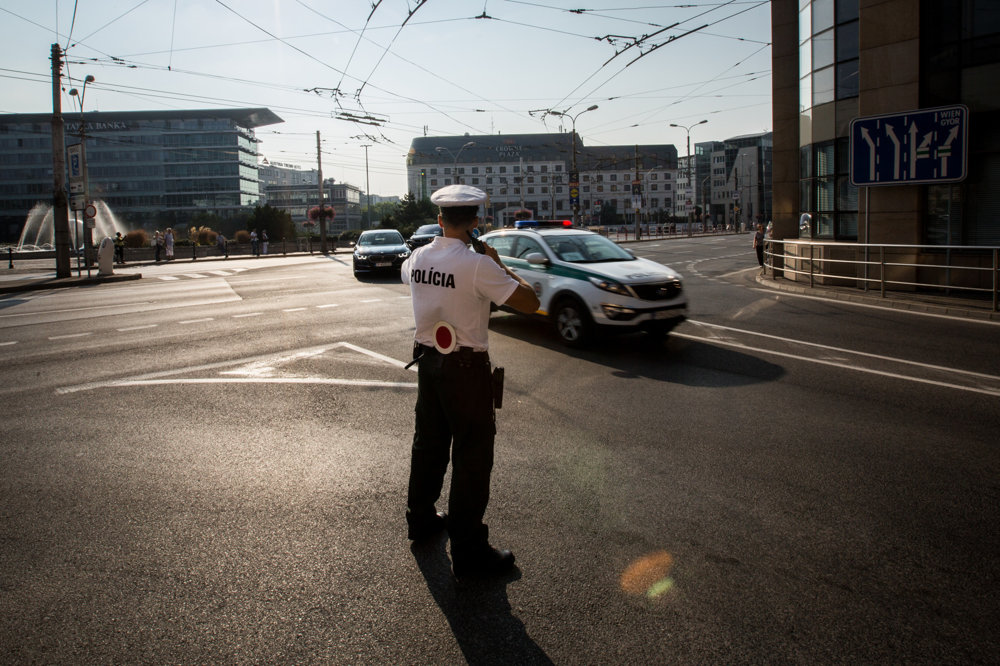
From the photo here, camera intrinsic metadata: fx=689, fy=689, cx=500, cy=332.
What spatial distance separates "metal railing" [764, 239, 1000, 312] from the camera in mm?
13312

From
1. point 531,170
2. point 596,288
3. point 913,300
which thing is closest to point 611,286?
point 596,288

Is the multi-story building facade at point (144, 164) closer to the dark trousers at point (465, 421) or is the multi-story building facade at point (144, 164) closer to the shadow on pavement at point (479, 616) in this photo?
the dark trousers at point (465, 421)

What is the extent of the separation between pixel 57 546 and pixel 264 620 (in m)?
1.49

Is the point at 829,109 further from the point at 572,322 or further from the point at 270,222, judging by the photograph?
the point at 270,222

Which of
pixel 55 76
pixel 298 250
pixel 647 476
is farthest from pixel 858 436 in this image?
pixel 298 250

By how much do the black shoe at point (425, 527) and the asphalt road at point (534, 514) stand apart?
0.37 ft

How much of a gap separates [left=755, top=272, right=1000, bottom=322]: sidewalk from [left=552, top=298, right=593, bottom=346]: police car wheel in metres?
7.23

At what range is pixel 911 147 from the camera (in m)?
14.0

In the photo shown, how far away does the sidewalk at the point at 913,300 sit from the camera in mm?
11883

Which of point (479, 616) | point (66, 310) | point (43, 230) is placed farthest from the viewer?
point (43, 230)

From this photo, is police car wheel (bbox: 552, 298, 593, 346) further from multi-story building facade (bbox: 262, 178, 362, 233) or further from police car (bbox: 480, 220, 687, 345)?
multi-story building facade (bbox: 262, 178, 362, 233)

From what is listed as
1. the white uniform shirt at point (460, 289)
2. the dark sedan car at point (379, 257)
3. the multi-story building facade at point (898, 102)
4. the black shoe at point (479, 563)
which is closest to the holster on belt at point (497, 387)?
the white uniform shirt at point (460, 289)

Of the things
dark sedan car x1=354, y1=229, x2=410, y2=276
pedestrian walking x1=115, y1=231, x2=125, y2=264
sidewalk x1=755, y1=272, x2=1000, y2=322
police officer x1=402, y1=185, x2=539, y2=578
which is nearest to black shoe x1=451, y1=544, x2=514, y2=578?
police officer x1=402, y1=185, x2=539, y2=578

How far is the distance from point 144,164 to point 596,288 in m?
125
